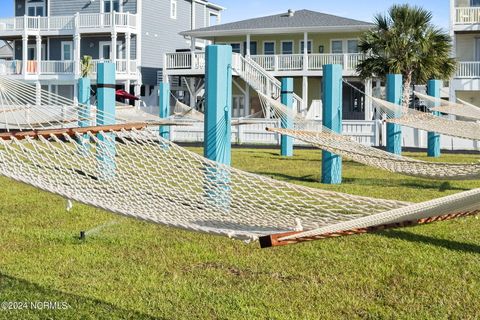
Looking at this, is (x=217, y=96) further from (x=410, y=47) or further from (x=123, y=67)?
(x=123, y=67)

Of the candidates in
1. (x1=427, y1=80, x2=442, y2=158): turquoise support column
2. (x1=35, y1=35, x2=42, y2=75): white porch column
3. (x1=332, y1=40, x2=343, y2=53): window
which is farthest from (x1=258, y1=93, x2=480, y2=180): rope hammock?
(x1=35, y1=35, x2=42, y2=75): white porch column

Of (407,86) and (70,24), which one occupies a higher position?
(70,24)

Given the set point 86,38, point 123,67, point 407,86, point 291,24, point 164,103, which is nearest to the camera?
point 164,103

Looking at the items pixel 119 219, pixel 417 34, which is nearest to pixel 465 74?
pixel 417 34

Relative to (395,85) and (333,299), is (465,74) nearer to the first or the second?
(395,85)

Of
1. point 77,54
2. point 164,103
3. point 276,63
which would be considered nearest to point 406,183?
point 164,103

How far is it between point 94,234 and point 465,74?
985 inches

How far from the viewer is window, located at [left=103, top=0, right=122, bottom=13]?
34.6 m

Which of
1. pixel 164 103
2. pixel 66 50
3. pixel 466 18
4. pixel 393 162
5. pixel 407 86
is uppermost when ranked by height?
pixel 466 18

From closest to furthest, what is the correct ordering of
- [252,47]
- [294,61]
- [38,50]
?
1. [294,61]
2. [252,47]
3. [38,50]

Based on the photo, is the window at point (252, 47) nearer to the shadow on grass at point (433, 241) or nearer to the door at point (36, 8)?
the door at point (36, 8)

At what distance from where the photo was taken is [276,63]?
29797 mm

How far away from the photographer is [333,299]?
4.24 m

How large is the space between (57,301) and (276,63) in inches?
1034
